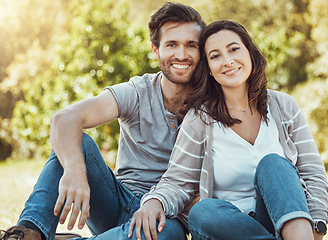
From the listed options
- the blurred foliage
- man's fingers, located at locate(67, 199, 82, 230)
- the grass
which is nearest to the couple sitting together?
man's fingers, located at locate(67, 199, 82, 230)

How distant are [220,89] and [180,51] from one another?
0.36m

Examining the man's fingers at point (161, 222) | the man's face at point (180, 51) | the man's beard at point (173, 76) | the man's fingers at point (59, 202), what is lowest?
the man's fingers at point (161, 222)

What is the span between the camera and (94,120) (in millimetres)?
2332

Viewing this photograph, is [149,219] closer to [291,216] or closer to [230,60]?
[291,216]

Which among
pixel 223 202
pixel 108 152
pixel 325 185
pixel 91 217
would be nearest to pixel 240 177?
pixel 223 202

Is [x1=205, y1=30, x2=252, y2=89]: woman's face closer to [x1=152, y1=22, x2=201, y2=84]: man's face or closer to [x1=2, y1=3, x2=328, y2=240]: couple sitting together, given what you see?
[x1=2, y1=3, x2=328, y2=240]: couple sitting together

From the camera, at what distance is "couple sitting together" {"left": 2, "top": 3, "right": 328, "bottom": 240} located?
1.86 m

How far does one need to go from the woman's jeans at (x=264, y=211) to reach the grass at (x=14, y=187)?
1.71 metres

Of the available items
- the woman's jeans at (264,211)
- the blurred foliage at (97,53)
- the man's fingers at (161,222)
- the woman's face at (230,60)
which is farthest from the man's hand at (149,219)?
the blurred foliage at (97,53)

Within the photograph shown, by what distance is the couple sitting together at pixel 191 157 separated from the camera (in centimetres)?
186

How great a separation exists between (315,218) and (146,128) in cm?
107

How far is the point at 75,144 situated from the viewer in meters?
2.12

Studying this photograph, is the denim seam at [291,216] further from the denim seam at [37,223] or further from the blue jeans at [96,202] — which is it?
the denim seam at [37,223]

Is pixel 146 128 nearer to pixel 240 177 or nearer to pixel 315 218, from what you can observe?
pixel 240 177
